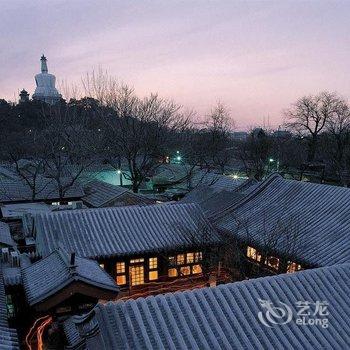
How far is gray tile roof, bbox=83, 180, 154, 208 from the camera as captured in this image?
31.4 meters

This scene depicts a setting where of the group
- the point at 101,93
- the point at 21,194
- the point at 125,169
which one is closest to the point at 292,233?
the point at 21,194

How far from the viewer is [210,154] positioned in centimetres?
6253

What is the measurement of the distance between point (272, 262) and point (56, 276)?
34.7 feet

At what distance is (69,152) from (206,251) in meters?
34.8

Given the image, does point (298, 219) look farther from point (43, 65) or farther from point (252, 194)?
point (43, 65)

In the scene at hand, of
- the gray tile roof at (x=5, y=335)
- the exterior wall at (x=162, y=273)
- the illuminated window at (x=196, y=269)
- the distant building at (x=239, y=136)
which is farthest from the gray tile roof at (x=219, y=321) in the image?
the distant building at (x=239, y=136)

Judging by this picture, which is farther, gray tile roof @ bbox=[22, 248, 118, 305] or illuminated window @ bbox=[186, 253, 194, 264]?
illuminated window @ bbox=[186, 253, 194, 264]

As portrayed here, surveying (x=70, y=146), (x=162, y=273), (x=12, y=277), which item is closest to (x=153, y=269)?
(x=162, y=273)

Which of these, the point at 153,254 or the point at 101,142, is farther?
the point at 101,142

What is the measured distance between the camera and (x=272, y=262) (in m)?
18.2

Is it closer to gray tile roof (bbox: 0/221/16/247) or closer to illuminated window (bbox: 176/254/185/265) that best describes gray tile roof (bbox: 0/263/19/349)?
gray tile roof (bbox: 0/221/16/247)

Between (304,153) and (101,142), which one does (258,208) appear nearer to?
(101,142)

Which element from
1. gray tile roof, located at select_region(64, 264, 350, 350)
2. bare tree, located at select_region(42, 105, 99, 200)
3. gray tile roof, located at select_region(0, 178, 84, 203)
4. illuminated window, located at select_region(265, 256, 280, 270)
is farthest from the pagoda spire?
gray tile roof, located at select_region(64, 264, 350, 350)

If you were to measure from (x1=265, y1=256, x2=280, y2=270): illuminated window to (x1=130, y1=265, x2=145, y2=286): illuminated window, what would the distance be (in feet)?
22.0
